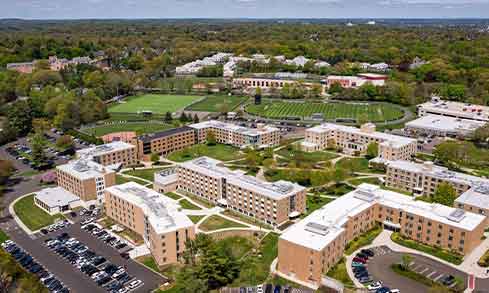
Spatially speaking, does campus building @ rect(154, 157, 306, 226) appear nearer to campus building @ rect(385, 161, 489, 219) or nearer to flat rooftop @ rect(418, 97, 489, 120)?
campus building @ rect(385, 161, 489, 219)

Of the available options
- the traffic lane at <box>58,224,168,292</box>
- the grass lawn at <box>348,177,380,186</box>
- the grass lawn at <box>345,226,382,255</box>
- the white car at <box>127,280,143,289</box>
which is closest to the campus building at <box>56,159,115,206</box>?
the traffic lane at <box>58,224,168,292</box>

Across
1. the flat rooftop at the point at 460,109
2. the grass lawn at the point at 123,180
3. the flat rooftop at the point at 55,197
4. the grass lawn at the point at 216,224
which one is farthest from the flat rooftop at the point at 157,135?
the flat rooftop at the point at 460,109

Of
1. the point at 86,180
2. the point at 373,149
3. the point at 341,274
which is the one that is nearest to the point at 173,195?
the point at 86,180

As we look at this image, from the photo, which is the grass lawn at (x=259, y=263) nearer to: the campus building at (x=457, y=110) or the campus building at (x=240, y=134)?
the campus building at (x=240, y=134)

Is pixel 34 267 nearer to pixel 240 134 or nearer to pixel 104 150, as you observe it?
pixel 104 150

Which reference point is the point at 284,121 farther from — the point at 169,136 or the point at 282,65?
the point at 282,65
